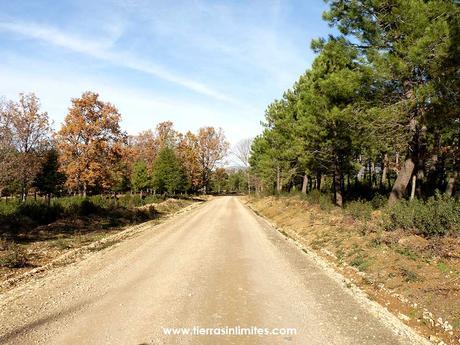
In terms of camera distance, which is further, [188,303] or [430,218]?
[430,218]

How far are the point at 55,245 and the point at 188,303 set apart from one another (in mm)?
10205

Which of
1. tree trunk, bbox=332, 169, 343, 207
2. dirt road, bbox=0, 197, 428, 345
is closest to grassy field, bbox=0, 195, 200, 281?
dirt road, bbox=0, 197, 428, 345

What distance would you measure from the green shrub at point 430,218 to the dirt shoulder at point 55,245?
38.2 ft

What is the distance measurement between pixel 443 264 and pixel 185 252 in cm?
865

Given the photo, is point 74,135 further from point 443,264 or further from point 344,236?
point 443,264

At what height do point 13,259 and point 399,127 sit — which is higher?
point 399,127

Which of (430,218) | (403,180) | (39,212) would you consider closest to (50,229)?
(39,212)

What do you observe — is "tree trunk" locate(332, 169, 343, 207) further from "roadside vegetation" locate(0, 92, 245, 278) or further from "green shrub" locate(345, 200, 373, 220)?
"roadside vegetation" locate(0, 92, 245, 278)

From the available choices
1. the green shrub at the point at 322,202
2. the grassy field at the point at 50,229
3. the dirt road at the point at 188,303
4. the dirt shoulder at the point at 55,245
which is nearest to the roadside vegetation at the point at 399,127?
the dirt road at the point at 188,303

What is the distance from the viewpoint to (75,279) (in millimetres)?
10258

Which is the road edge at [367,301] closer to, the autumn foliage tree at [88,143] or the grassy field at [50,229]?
the grassy field at [50,229]

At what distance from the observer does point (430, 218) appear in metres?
11.0

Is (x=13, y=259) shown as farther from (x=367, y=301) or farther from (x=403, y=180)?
(x=403, y=180)

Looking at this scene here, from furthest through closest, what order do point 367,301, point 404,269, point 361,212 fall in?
point 361,212
point 404,269
point 367,301
